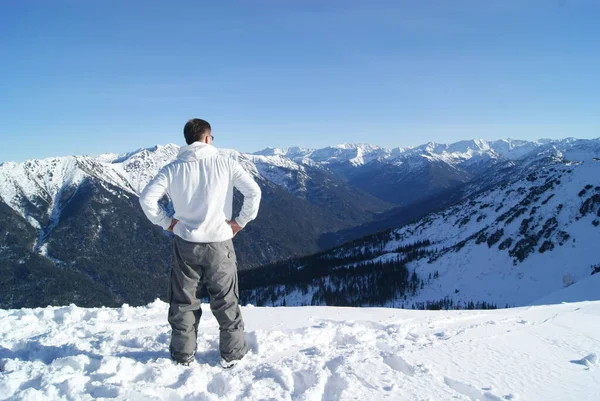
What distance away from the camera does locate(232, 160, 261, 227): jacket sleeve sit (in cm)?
637

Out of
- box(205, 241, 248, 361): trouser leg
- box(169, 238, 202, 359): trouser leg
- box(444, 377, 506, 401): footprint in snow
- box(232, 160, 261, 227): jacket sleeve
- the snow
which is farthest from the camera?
the snow

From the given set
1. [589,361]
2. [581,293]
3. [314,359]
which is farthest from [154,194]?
[581,293]

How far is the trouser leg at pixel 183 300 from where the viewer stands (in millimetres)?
6117

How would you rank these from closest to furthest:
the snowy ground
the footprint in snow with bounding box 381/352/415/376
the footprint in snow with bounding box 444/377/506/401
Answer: the footprint in snow with bounding box 444/377/506/401 → the snowy ground → the footprint in snow with bounding box 381/352/415/376

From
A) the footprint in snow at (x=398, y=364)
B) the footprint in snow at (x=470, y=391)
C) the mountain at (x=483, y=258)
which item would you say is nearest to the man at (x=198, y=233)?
the footprint in snow at (x=398, y=364)

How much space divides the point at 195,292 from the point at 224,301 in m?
0.58

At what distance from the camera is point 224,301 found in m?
6.32

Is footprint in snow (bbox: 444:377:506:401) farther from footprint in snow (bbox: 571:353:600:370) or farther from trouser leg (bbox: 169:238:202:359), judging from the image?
trouser leg (bbox: 169:238:202:359)

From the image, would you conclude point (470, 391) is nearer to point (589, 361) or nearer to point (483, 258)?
point (589, 361)

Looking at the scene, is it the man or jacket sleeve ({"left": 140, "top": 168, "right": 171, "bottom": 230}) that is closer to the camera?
jacket sleeve ({"left": 140, "top": 168, "right": 171, "bottom": 230})

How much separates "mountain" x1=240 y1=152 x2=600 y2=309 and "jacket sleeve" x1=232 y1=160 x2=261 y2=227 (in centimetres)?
6779

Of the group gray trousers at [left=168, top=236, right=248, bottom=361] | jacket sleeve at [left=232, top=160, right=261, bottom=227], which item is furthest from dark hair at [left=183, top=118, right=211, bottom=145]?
gray trousers at [left=168, top=236, right=248, bottom=361]

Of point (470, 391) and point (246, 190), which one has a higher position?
point (246, 190)

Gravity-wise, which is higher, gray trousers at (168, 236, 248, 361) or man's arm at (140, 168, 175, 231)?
man's arm at (140, 168, 175, 231)
